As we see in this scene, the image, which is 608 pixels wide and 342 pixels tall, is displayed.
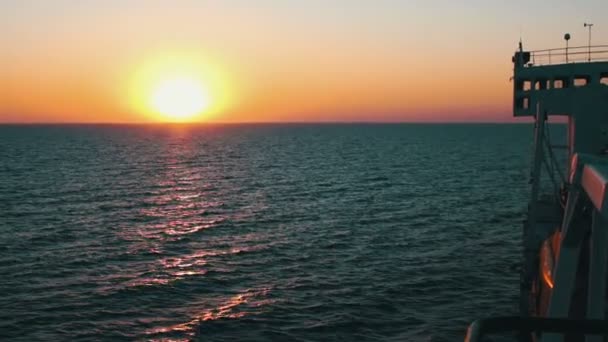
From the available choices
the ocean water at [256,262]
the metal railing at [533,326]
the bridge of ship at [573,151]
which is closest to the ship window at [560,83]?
the bridge of ship at [573,151]

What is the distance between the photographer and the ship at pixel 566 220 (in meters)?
6.28

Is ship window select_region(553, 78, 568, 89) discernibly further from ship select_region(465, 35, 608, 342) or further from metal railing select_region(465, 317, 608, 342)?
metal railing select_region(465, 317, 608, 342)

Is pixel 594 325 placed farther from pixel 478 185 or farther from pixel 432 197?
pixel 478 185

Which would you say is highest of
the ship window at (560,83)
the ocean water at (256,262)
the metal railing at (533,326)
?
the ship window at (560,83)

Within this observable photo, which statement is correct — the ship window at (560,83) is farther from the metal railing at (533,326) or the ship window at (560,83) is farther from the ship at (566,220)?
the metal railing at (533,326)

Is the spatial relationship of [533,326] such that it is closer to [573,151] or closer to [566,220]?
[566,220]

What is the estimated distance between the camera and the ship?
6281mm

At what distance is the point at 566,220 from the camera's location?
10180 millimetres

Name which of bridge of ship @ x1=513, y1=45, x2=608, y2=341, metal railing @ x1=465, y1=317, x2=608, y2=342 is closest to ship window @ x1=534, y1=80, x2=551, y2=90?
bridge of ship @ x1=513, y1=45, x2=608, y2=341

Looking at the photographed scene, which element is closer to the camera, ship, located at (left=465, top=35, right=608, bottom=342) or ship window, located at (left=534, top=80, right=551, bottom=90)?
ship, located at (left=465, top=35, right=608, bottom=342)

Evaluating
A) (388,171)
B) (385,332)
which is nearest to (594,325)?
(385,332)

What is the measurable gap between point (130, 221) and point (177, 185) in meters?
35.4

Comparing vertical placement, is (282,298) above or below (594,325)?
below

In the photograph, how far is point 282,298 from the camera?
106 ft
